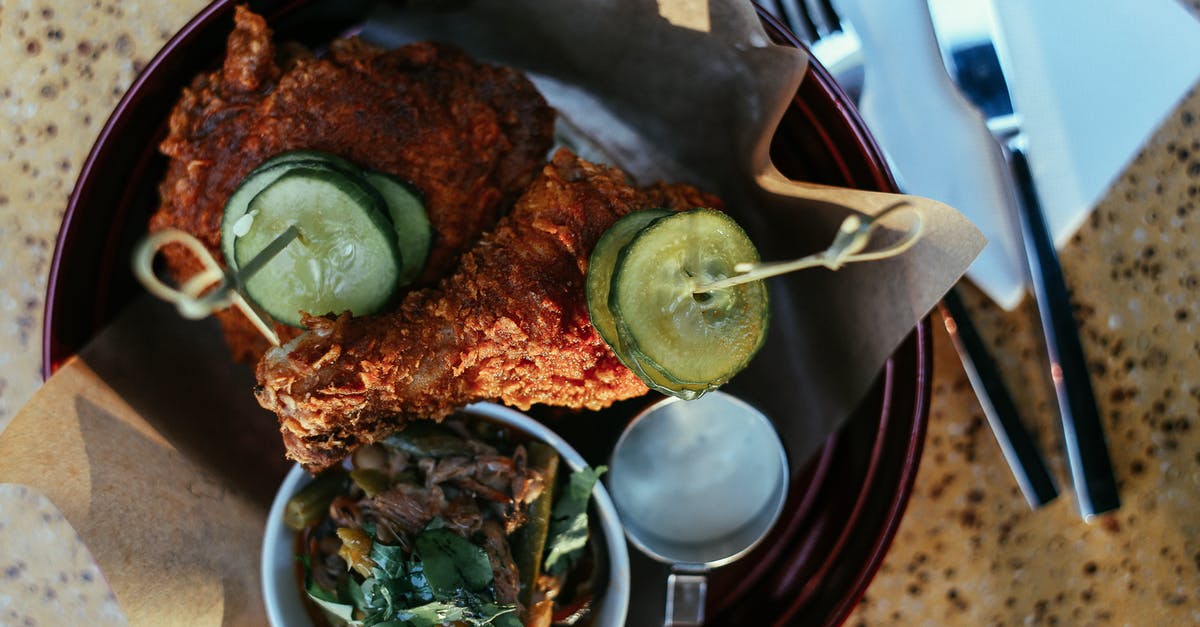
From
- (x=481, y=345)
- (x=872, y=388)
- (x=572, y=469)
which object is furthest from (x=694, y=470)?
(x=481, y=345)

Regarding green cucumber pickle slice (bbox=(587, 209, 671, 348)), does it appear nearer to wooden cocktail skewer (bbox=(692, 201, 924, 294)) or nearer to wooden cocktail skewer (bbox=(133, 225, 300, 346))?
wooden cocktail skewer (bbox=(692, 201, 924, 294))

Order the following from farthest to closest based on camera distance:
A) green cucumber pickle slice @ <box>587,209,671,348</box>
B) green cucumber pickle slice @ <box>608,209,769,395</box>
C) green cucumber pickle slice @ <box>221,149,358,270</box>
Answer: green cucumber pickle slice @ <box>221,149,358,270</box>
green cucumber pickle slice @ <box>587,209,671,348</box>
green cucumber pickle slice @ <box>608,209,769,395</box>

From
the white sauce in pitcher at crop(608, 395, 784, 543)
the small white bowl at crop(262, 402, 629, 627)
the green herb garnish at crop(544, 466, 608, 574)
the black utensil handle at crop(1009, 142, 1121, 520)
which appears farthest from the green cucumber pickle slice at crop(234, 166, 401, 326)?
the black utensil handle at crop(1009, 142, 1121, 520)

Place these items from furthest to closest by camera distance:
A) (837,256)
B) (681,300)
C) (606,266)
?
(606,266) → (681,300) → (837,256)

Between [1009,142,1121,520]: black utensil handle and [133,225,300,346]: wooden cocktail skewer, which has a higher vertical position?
[133,225,300,346]: wooden cocktail skewer

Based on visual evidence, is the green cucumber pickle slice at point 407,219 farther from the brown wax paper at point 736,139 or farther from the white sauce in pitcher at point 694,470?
the white sauce in pitcher at point 694,470

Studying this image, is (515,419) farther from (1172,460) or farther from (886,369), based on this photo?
(1172,460)

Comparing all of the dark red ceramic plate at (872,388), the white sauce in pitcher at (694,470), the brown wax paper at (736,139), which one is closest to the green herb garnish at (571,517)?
the white sauce in pitcher at (694,470)

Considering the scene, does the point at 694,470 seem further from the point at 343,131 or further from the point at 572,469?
the point at 343,131
